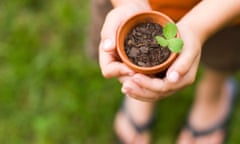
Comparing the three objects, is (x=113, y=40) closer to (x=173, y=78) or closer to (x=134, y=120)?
(x=173, y=78)

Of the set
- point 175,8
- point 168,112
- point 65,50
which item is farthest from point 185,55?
point 65,50

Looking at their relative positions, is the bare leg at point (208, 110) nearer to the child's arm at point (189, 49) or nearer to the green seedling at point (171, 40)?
the child's arm at point (189, 49)

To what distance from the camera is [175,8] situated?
128cm

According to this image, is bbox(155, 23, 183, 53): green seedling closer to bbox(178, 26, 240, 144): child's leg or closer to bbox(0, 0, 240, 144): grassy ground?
bbox(178, 26, 240, 144): child's leg

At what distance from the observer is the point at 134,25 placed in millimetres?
1110

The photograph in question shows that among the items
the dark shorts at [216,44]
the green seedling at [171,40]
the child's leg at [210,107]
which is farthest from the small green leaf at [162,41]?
the child's leg at [210,107]

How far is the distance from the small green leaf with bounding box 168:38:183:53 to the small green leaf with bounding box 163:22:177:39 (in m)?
0.01

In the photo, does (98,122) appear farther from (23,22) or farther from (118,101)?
(23,22)

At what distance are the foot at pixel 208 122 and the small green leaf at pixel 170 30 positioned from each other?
2.40ft

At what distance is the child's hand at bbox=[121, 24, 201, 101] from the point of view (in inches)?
42.4

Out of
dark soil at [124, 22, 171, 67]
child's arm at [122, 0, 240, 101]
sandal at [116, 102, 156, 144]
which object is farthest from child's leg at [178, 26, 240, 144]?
dark soil at [124, 22, 171, 67]

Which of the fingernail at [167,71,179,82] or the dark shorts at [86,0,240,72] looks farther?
the dark shorts at [86,0,240,72]

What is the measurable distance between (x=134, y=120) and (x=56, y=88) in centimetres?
30

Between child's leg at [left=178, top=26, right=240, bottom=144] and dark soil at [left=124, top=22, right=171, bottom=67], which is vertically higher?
dark soil at [left=124, top=22, right=171, bottom=67]
